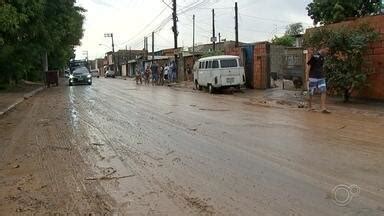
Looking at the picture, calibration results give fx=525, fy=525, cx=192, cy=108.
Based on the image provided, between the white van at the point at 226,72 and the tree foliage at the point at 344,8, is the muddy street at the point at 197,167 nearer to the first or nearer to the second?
the white van at the point at 226,72

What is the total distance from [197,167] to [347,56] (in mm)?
10181

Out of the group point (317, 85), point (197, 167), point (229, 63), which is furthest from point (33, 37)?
point (197, 167)

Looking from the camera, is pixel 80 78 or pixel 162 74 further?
pixel 80 78

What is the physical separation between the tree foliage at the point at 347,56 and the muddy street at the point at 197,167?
114 inches

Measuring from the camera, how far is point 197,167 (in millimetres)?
7707

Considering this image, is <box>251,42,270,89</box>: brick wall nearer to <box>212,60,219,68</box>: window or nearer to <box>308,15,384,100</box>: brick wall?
<box>212,60,219,68</box>: window

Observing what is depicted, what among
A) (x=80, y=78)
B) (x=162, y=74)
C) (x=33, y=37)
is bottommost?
(x=80, y=78)

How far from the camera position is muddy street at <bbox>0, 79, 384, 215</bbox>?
586cm

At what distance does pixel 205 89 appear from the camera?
29141 mm

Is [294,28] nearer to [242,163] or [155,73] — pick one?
[155,73]

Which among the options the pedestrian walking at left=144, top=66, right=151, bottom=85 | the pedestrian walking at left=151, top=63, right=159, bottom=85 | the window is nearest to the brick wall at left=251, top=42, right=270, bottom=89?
the window

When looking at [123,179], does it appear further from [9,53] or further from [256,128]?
[9,53]

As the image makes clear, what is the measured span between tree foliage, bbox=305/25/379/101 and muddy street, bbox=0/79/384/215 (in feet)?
9.50

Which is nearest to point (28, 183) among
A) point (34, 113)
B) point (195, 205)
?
point (195, 205)
